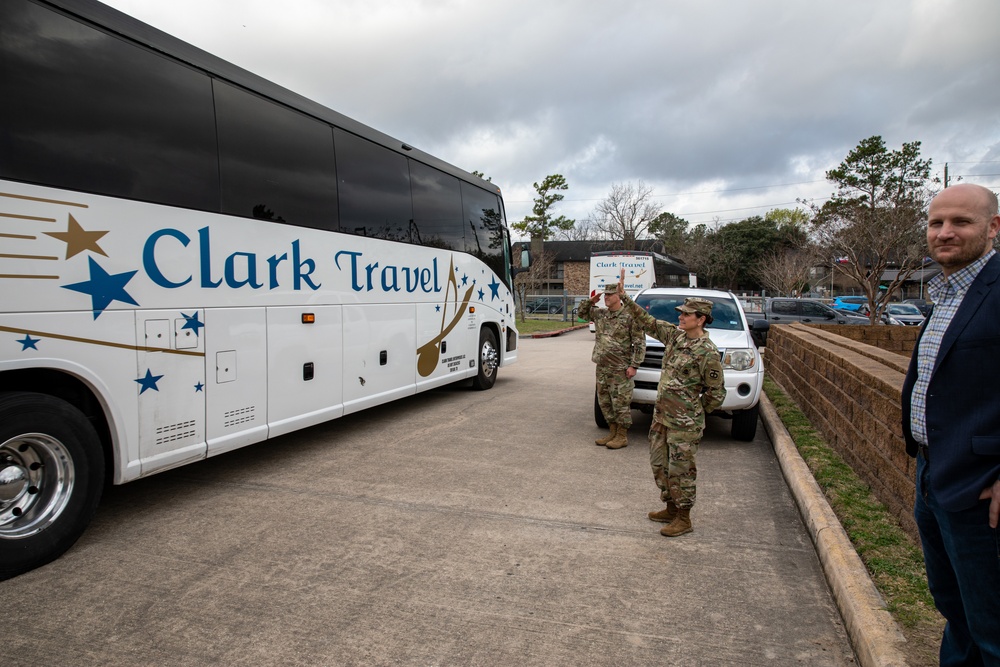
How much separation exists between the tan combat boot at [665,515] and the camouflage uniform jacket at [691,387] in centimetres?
65

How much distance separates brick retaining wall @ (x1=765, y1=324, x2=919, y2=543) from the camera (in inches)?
173

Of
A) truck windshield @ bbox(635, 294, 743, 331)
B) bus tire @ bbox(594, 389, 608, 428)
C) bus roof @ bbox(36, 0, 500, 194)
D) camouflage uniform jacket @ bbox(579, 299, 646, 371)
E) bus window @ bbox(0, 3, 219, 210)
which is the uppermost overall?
bus roof @ bbox(36, 0, 500, 194)

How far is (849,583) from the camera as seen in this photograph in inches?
135

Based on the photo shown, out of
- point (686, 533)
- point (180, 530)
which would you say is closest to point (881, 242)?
point (686, 533)

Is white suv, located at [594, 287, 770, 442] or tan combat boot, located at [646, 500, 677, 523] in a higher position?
Answer: white suv, located at [594, 287, 770, 442]

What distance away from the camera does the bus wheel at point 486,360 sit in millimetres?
10438

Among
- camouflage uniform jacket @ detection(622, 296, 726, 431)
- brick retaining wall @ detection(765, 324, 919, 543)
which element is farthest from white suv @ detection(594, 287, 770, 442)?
camouflage uniform jacket @ detection(622, 296, 726, 431)

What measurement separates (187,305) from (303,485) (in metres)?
1.84

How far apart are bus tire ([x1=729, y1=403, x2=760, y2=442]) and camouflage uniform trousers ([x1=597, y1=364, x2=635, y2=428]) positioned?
4.30ft

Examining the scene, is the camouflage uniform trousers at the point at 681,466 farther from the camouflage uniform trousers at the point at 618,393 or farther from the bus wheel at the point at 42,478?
the bus wheel at the point at 42,478

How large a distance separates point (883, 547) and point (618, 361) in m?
3.35

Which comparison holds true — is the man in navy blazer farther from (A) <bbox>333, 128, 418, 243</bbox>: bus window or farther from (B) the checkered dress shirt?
(A) <bbox>333, 128, 418, 243</bbox>: bus window

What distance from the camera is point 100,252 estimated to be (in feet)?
13.4

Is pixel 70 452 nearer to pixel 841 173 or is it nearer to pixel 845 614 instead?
pixel 845 614
